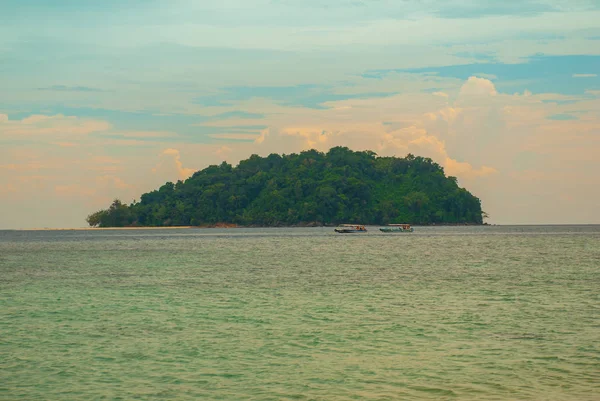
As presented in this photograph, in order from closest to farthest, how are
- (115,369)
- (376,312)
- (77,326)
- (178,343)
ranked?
(115,369), (178,343), (77,326), (376,312)

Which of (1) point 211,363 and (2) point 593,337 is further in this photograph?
(2) point 593,337

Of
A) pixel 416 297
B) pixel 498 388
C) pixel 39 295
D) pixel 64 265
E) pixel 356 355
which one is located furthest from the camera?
pixel 64 265

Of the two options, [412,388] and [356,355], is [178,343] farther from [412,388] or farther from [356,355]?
[412,388]

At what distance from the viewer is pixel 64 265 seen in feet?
289

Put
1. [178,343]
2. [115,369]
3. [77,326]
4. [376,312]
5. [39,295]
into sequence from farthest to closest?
[39,295]
[376,312]
[77,326]
[178,343]
[115,369]

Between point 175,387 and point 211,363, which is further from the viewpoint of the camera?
point 211,363

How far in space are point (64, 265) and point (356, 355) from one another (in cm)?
6876

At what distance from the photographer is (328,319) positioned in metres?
37.0

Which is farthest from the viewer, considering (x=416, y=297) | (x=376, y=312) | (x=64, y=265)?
(x=64, y=265)

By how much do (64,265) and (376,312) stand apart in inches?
2343

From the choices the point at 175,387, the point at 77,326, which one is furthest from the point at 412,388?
the point at 77,326

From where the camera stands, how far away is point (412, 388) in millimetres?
22516

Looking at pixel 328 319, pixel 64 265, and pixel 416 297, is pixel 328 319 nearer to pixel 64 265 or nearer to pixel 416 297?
pixel 416 297

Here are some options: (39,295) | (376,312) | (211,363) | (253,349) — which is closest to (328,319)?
(376,312)
